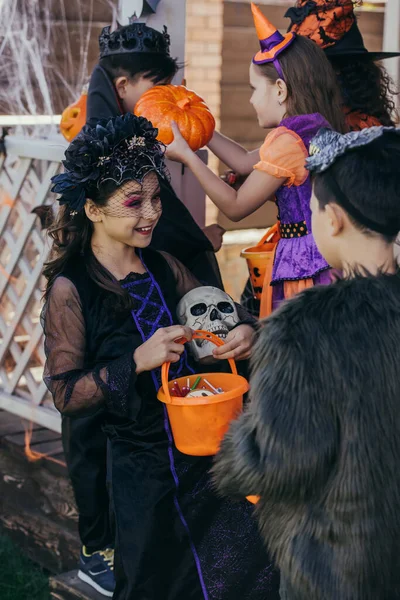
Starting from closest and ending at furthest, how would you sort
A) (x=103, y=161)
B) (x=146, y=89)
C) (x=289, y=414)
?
(x=289, y=414) < (x=103, y=161) < (x=146, y=89)

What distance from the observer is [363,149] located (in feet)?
7.25

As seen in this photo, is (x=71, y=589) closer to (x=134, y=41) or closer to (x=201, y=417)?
(x=201, y=417)

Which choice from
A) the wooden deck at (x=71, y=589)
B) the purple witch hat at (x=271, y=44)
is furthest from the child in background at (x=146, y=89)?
the wooden deck at (x=71, y=589)

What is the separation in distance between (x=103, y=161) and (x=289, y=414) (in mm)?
1139

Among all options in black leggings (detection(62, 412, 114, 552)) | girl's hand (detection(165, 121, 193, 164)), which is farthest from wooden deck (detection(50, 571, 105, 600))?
girl's hand (detection(165, 121, 193, 164))

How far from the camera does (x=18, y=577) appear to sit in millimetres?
4523

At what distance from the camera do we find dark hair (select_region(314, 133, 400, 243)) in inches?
86.2

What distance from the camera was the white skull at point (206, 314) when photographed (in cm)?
297

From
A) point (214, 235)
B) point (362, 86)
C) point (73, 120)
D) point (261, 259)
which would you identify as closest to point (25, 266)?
point (73, 120)

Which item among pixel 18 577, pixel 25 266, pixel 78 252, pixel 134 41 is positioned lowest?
A: pixel 18 577

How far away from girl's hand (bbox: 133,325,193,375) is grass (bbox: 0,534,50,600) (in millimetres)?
2075

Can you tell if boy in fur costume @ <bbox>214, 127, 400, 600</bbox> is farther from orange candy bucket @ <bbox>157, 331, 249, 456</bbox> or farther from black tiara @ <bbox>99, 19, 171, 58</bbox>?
black tiara @ <bbox>99, 19, 171, 58</bbox>

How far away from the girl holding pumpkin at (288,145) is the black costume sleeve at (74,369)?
0.81m

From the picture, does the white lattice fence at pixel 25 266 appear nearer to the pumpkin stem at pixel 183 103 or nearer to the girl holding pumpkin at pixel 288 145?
the pumpkin stem at pixel 183 103
